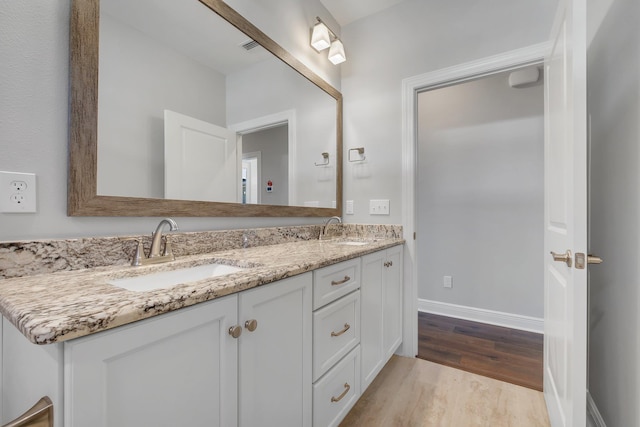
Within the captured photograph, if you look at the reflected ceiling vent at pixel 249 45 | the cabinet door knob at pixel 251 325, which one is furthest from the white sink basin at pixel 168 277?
the reflected ceiling vent at pixel 249 45

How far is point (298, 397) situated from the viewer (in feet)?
3.30

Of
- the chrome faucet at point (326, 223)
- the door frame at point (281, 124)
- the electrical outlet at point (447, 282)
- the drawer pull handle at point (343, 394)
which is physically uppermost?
Answer: the door frame at point (281, 124)

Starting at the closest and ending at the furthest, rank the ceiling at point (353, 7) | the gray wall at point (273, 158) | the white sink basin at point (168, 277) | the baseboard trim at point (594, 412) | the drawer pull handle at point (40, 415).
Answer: the drawer pull handle at point (40, 415)
the white sink basin at point (168, 277)
the baseboard trim at point (594, 412)
the gray wall at point (273, 158)
the ceiling at point (353, 7)

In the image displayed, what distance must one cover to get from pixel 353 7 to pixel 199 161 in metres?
1.81

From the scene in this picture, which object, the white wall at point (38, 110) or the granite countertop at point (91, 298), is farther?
the white wall at point (38, 110)

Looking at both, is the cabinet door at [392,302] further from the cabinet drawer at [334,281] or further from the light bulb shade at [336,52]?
the light bulb shade at [336,52]

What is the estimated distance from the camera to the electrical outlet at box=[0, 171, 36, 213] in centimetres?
78

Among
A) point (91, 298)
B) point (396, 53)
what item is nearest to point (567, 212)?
point (91, 298)

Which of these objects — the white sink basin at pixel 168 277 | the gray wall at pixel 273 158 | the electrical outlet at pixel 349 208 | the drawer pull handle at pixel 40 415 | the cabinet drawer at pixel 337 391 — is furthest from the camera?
the electrical outlet at pixel 349 208

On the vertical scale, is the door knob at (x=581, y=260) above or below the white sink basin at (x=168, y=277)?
above

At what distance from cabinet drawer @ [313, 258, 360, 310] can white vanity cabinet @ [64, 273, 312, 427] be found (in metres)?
0.06

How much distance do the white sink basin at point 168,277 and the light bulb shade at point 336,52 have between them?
180 cm

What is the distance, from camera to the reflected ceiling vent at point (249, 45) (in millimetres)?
1545

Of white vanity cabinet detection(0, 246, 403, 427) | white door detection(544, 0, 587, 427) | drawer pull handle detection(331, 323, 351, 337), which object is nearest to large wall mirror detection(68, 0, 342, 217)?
white vanity cabinet detection(0, 246, 403, 427)
